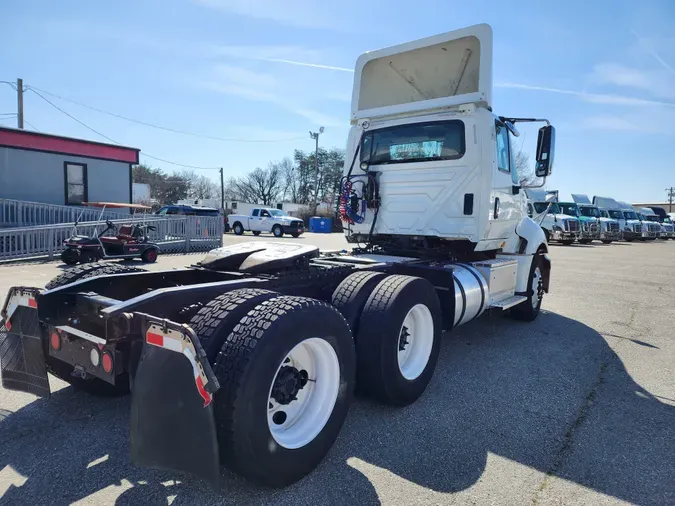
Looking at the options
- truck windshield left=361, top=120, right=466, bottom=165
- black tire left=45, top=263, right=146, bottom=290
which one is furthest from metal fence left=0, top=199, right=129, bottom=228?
truck windshield left=361, top=120, right=466, bottom=165

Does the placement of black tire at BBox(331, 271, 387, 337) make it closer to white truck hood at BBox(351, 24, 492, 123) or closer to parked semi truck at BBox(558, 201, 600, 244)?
white truck hood at BBox(351, 24, 492, 123)

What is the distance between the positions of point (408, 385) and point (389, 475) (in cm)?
98

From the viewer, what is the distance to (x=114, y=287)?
363cm

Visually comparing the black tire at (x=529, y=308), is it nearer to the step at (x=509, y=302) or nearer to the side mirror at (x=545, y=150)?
the step at (x=509, y=302)

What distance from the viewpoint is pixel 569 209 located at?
2633 cm

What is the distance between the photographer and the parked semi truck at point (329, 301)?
2.23 meters

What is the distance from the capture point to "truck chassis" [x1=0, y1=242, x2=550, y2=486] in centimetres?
219

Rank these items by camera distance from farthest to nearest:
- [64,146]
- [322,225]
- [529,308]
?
[322,225], [64,146], [529,308]

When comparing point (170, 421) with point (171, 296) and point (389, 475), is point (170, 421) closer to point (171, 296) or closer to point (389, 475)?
point (171, 296)

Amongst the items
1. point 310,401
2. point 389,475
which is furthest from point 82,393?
point 389,475

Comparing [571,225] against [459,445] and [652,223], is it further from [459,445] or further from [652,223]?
[459,445]

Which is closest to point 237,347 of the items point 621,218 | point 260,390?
point 260,390

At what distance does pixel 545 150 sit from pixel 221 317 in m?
4.81

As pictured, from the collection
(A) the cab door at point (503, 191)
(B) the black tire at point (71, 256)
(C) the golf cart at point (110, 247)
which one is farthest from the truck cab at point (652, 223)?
(B) the black tire at point (71, 256)
